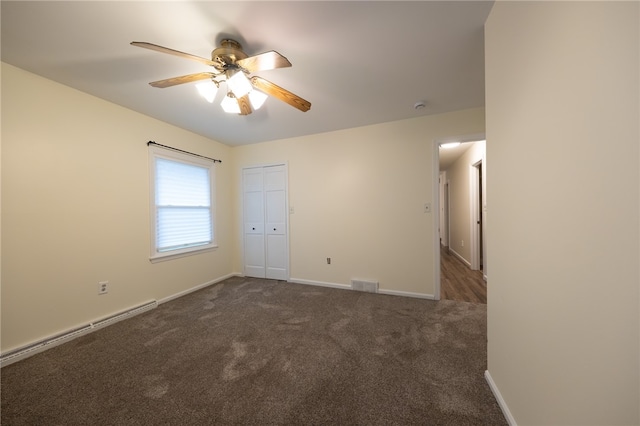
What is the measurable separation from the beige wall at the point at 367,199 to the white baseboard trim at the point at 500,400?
1.45 m

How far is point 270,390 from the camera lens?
1.44 m

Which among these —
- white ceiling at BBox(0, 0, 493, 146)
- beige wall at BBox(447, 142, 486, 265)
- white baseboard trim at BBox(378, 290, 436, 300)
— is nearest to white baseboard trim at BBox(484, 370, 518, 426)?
white baseboard trim at BBox(378, 290, 436, 300)

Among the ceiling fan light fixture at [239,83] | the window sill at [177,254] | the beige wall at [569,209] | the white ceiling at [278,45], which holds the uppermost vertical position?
the white ceiling at [278,45]

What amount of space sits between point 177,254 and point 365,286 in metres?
2.82

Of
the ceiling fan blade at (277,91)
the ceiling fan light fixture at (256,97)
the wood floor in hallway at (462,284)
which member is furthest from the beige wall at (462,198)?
the ceiling fan light fixture at (256,97)

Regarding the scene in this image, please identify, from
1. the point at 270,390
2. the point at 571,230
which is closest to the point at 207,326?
the point at 270,390

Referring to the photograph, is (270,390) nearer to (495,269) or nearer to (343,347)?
(343,347)

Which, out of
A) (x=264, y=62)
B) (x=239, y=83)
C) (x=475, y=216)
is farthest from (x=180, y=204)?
Answer: (x=475, y=216)

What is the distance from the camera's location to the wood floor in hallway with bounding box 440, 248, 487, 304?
114 inches

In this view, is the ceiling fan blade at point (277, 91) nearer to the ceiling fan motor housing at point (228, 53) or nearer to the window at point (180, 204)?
the ceiling fan motor housing at point (228, 53)

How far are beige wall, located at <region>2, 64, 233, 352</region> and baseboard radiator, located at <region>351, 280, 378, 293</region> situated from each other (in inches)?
106

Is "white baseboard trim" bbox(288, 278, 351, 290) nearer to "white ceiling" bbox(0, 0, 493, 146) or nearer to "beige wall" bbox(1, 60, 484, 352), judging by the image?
"beige wall" bbox(1, 60, 484, 352)

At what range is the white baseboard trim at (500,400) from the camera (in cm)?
116

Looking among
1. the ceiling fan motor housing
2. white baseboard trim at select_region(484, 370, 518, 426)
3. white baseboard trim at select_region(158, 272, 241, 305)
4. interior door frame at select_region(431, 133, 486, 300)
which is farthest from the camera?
white baseboard trim at select_region(158, 272, 241, 305)
